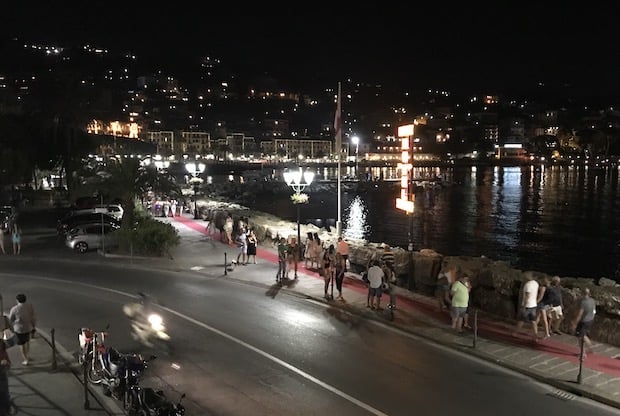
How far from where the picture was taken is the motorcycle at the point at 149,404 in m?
7.98

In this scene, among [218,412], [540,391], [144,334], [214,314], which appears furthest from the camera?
[214,314]

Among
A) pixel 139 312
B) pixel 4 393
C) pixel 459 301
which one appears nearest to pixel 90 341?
pixel 4 393

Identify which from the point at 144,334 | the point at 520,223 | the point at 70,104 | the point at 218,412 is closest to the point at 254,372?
the point at 218,412

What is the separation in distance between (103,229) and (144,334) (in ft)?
40.6

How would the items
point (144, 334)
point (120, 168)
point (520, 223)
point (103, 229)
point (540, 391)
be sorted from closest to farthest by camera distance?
point (540, 391), point (144, 334), point (103, 229), point (120, 168), point (520, 223)

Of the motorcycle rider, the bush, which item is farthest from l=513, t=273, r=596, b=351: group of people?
the bush

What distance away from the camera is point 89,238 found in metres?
26.2

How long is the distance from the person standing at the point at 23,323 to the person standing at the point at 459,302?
976cm

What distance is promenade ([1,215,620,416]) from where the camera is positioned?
9656 mm

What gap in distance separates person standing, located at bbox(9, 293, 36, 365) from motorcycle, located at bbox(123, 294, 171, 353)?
8.67 feet

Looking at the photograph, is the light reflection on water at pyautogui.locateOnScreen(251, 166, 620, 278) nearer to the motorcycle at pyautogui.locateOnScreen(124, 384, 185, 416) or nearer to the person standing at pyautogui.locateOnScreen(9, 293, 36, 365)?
the person standing at pyautogui.locateOnScreen(9, 293, 36, 365)

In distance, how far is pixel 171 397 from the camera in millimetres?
10219

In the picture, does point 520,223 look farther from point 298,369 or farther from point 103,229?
point 298,369

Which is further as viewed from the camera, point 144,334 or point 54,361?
point 144,334
